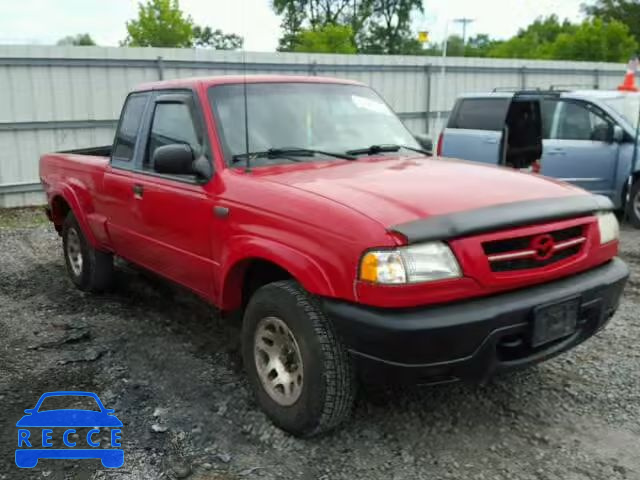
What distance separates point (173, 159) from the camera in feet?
11.5

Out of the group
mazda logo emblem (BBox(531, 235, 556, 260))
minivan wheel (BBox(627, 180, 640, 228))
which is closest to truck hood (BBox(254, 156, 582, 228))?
mazda logo emblem (BBox(531, 235, 556, 260))

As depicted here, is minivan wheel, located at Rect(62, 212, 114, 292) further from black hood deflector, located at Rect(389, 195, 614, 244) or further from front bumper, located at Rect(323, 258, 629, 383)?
black hood deflector, located at Rect(389, 195, 614, 244)

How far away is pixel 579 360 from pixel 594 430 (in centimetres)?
90

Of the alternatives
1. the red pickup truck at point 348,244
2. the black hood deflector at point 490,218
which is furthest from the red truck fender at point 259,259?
the black hood deflector at point 490,218

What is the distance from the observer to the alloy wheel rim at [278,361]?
3.07 metres

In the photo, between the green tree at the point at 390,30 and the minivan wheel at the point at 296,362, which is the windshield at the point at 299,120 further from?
the green tree at the point at 390,30

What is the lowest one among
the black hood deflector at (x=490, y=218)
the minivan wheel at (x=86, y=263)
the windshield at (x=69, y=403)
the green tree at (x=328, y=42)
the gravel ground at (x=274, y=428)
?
the gravel ground at (x=274, y=428)

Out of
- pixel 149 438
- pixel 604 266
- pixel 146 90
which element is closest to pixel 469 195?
pixel 604 266

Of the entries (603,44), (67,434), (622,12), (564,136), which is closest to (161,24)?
(603,44)

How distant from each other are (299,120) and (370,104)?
716 millimetres

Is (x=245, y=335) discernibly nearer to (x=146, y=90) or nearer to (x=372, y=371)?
(x=372, y=371)

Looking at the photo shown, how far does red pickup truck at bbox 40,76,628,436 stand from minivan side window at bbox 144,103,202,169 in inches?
0.6

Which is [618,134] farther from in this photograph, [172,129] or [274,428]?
[274,428]

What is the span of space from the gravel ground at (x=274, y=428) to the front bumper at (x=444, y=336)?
46 centimetres
